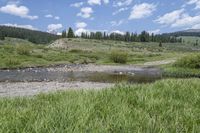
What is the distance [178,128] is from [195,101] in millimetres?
3294

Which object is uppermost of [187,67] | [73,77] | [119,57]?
[187,67]

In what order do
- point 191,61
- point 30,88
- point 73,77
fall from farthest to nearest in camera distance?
point 191,61, point 73,77, point 30,88

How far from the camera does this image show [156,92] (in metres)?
10.7

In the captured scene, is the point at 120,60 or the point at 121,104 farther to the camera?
the point at 120,60

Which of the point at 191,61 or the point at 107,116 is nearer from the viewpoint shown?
the point at 107,116

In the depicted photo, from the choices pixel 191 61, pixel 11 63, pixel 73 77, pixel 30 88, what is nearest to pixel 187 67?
pixel 191 61

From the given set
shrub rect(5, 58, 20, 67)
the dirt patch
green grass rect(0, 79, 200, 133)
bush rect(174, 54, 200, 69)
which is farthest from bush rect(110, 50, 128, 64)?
green grass rect(0, 79, 200, 133)

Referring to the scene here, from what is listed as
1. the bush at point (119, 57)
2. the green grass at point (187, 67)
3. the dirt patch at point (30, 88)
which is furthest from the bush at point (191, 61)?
the bush at point (119, 57)

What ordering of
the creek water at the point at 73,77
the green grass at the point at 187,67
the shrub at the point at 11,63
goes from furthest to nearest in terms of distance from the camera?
the shrub at the point at 11,63
the green grass at the point at 187,67
the creek water at the point at 73,77

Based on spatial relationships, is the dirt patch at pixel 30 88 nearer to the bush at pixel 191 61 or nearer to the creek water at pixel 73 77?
the creek water at pixel 73 77

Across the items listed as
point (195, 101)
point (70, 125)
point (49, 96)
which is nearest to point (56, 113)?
point (70, 125)

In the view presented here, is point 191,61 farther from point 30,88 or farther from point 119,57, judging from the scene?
point 119,57

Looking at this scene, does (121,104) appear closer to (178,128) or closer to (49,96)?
(178,128)

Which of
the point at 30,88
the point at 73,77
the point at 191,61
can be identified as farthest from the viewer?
the point at 191,61
